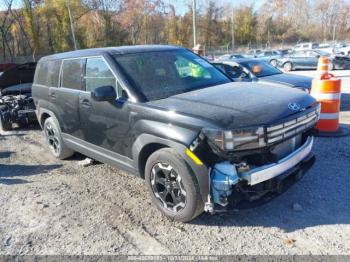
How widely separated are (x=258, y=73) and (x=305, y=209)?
560 centimetres

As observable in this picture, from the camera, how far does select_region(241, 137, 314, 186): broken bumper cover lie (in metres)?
2.98

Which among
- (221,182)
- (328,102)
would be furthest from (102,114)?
(328,102)

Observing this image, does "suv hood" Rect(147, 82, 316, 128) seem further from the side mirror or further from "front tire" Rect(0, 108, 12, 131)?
"front tire" Rect(0, 108, 12, 131)

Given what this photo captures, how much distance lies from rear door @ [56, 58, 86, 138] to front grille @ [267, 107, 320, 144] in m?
2.84

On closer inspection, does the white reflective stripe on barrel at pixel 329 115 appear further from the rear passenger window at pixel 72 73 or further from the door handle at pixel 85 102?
the rear passenger window at pixel 72 73

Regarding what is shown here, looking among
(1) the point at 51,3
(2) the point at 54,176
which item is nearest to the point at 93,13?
(1) the point at 51,3

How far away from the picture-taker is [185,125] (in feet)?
10.1

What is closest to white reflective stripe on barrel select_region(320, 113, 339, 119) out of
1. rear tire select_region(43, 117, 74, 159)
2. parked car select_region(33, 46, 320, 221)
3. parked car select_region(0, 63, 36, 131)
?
parked car select_region(33, 46, 320, 221)

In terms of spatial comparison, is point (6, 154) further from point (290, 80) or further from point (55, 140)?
point (290, 80)

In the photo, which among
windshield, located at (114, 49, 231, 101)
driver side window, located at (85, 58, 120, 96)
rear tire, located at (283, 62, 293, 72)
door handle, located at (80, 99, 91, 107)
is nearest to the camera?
windshield, located at (114, 49, 231, 101)

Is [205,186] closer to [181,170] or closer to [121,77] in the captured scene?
[181,170]

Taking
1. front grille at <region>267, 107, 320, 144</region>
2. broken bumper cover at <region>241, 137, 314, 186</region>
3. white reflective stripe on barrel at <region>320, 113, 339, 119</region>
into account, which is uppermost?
front grille at <region>267, 107, 320, 144</region>

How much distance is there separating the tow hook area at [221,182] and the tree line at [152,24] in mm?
44553

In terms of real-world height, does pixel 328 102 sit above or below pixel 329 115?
above
